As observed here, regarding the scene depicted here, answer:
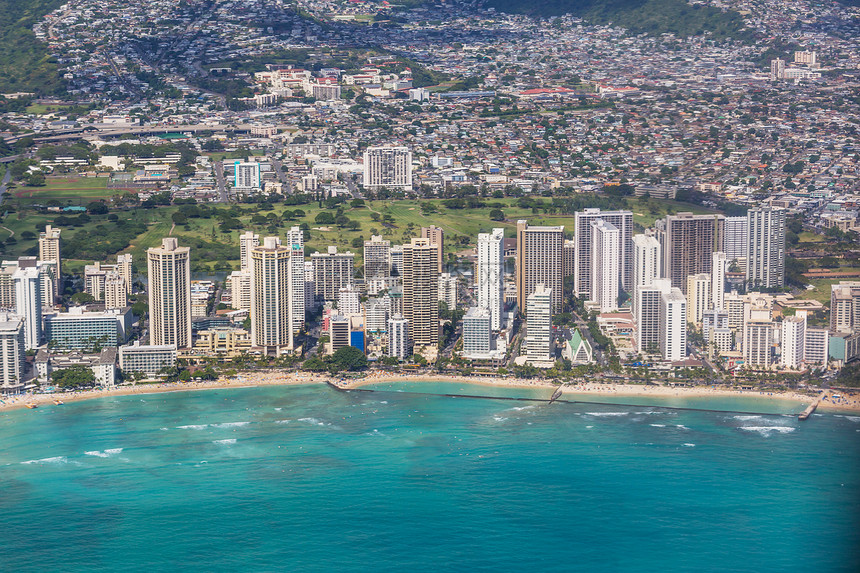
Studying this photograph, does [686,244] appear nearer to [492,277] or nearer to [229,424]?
[492,277]

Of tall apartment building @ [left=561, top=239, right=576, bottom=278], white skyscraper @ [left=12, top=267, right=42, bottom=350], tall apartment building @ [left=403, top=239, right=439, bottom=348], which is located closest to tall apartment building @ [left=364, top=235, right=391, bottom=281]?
tall apartment building @ [left=403, top=239, right=439, bottom=348]

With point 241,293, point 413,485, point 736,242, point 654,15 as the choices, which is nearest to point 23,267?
point 241,293

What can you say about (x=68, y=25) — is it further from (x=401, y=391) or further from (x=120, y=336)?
(x=401, y=391)

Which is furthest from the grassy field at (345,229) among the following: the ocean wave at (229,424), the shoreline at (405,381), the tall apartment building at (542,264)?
the ocean wave at (229,424)

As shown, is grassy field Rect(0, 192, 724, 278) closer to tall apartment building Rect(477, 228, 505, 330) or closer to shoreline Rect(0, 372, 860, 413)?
tall apartment building Rect(477, 228, 505, 330)

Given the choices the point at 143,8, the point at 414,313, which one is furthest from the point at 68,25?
the point at 414,313
